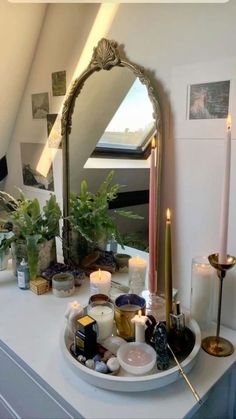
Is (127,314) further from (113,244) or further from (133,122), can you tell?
(133,122)

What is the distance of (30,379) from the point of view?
0.75m

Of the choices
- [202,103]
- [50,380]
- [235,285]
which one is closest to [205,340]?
[235,285]

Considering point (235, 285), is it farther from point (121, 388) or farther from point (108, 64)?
point (108, 64)

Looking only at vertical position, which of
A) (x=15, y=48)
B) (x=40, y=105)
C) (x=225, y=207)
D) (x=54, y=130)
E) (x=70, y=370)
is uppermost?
(x=15, y=48)

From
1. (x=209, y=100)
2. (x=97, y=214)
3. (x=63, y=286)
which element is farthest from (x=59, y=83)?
(x=63, y=286)

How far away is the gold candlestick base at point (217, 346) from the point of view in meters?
0.78

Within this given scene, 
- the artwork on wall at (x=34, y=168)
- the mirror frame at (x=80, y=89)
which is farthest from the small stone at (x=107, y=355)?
the artwork on wall at (x=34, y=168)

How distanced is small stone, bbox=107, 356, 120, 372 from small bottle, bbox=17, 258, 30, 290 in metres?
0.50

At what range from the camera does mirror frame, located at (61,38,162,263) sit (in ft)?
3.07

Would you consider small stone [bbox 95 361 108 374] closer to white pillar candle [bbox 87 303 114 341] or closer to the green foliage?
white pillar candle [bbox 87 303 114 341]

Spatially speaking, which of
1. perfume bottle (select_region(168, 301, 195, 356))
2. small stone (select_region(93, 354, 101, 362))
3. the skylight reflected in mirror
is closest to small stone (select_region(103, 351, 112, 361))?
small stone (select_region(93, 354, 101, 362))

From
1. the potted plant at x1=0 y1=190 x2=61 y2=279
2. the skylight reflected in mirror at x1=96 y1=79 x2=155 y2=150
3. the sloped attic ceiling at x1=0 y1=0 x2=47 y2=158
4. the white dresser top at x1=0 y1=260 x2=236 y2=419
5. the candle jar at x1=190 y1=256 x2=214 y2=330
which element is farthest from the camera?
the sloped attic ceiling at x1=0 y1=0 x2=47 y2=158

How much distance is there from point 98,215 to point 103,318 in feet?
1.36

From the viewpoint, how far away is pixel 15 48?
1352mm
